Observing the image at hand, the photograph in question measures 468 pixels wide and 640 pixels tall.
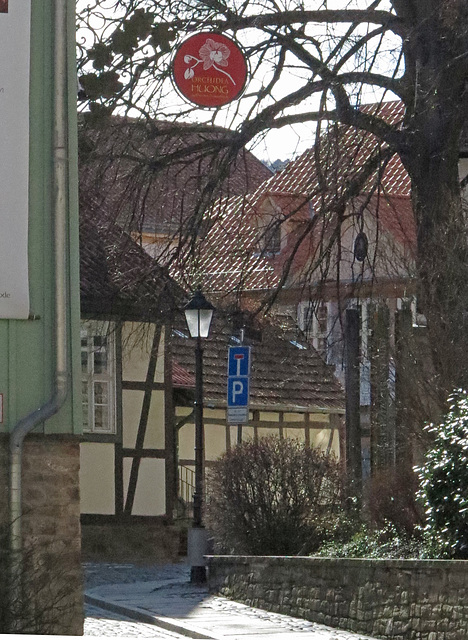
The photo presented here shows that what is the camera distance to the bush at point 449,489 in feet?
43.9

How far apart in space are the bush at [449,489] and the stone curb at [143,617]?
7.23ft

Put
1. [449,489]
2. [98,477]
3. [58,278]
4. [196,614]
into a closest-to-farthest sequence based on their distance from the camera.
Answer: [58,278] < [449,489] < [196,614] < [98,477]

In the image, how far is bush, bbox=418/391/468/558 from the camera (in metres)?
13.4

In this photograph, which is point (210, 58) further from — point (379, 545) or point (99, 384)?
point (99, 384)

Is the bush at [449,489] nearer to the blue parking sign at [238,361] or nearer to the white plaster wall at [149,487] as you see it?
the blue parking sign at [238,361]

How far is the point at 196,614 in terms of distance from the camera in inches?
627

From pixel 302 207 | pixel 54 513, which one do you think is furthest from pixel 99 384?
pixel 54 513

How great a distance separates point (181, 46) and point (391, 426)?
4.84 meters

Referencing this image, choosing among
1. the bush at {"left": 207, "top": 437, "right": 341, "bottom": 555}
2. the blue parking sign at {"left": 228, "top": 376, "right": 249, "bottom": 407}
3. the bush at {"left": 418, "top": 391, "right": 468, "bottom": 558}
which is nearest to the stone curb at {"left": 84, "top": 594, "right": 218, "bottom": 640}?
the bush at {"left": 207, "top": 437, "right": 341, "bottom": 555}

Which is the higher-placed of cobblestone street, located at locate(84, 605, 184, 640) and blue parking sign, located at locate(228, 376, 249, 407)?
blue parking sign, located at locate(228, 376, 249, 407)

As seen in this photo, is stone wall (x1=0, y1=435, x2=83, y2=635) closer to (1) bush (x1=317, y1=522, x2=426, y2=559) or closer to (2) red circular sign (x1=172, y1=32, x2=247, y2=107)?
(1) bush (x1=317, y1=522, x2=426, y2=559)

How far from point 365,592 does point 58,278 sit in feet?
13.8

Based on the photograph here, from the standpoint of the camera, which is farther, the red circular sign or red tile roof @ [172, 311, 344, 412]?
red tile roof @ [172, 311, 344, 412]

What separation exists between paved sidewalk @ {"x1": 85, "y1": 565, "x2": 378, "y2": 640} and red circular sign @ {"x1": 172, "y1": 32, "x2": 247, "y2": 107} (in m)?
5.30
